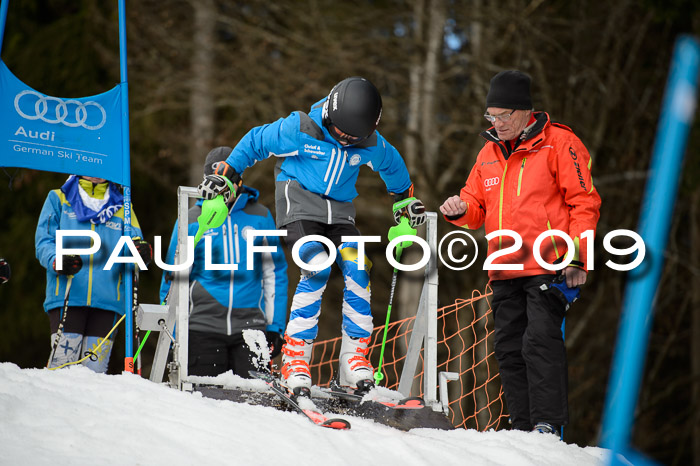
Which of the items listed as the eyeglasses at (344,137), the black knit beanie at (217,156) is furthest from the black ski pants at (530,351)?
the black knit beanie at (217,156)

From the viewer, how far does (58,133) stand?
4910 millimetres

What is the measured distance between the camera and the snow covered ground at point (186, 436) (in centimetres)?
301

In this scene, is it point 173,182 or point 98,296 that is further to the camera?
point 173,182

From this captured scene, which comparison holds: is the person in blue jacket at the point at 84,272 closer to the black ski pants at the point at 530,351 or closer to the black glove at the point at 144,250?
the black glove at the point at 144,250

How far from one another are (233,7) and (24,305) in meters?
5.96

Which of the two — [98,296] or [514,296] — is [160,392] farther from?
[514,296]

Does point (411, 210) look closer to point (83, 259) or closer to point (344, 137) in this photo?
point (344, 137)

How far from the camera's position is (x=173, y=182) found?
547 inches

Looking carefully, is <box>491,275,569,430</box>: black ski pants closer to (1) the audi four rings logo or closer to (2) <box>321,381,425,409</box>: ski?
(2) <box>321,381,425,409</box>: ski

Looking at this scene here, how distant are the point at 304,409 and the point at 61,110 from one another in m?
2.54

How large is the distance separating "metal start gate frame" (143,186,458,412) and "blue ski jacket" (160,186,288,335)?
2.05 feet

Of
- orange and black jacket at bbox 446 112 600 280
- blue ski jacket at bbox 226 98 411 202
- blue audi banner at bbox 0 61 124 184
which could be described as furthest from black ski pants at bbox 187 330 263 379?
orange and black jacket at bbox 446 112 600 280

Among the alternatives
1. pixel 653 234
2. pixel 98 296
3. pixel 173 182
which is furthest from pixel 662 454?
pixel 653 234

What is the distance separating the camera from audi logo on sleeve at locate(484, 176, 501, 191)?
4.23 meters
